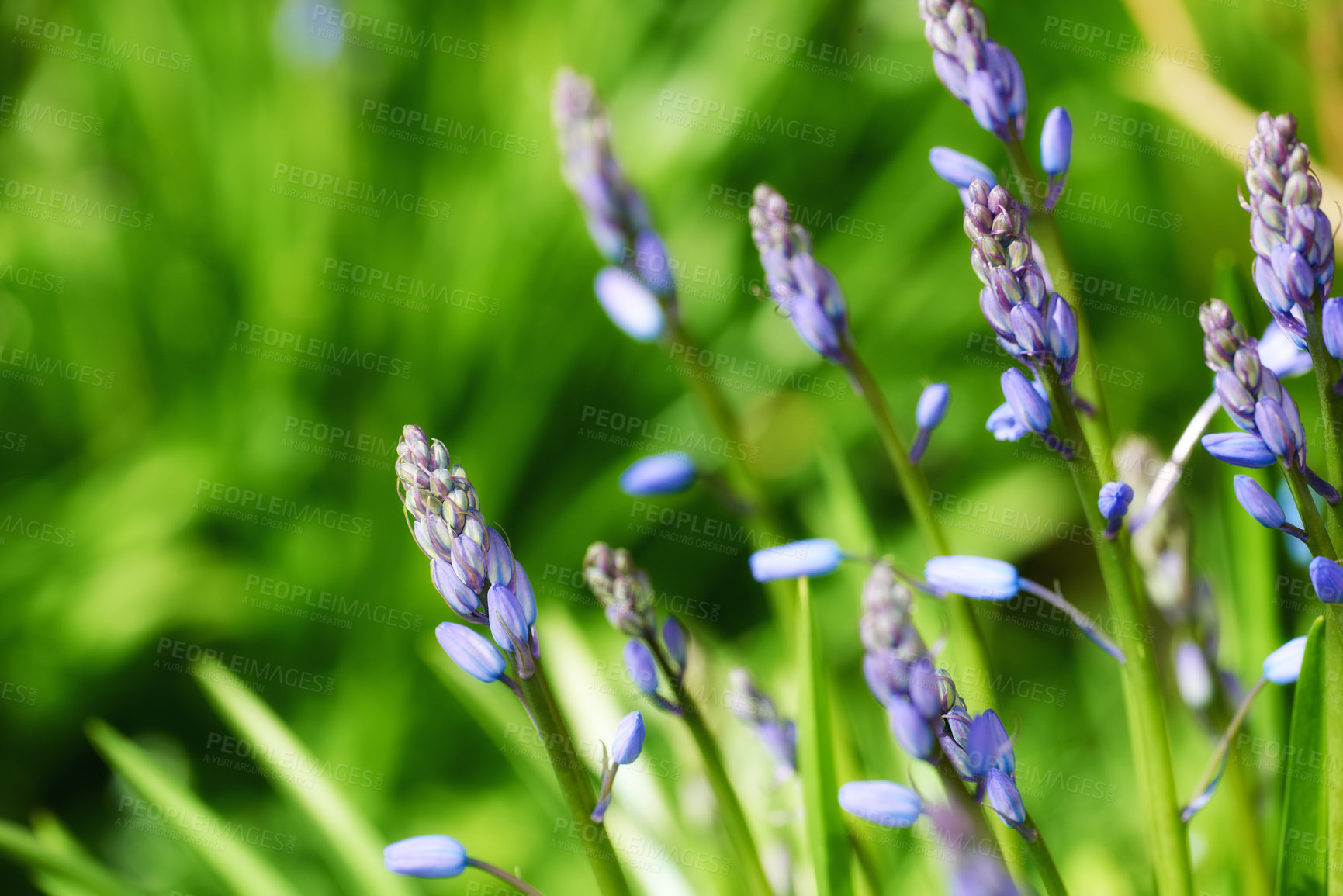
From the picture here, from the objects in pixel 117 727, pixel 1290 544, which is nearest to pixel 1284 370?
pixel 1290 544

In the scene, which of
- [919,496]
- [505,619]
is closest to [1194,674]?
[919,496]

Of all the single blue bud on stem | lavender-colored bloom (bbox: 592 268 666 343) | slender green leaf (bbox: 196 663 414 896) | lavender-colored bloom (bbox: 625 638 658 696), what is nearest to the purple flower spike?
the single blue bud on stem

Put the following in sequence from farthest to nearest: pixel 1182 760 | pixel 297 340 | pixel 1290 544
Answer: pixel 297 340 → pixel 1182 760 → pixel 1290 544

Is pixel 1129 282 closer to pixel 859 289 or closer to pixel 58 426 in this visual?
pixel 859 289

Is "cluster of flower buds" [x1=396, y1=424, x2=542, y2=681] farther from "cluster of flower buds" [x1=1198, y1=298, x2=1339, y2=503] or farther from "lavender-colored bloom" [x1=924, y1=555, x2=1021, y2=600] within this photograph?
"cluster of flower buds" [x1=1198, y1=298, x2=1339, y2=503]

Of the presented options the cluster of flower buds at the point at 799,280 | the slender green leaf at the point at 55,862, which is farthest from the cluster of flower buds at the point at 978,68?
the slender green leaf at the point at 55,862

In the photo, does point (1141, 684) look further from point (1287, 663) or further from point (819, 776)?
point (819, 776)
